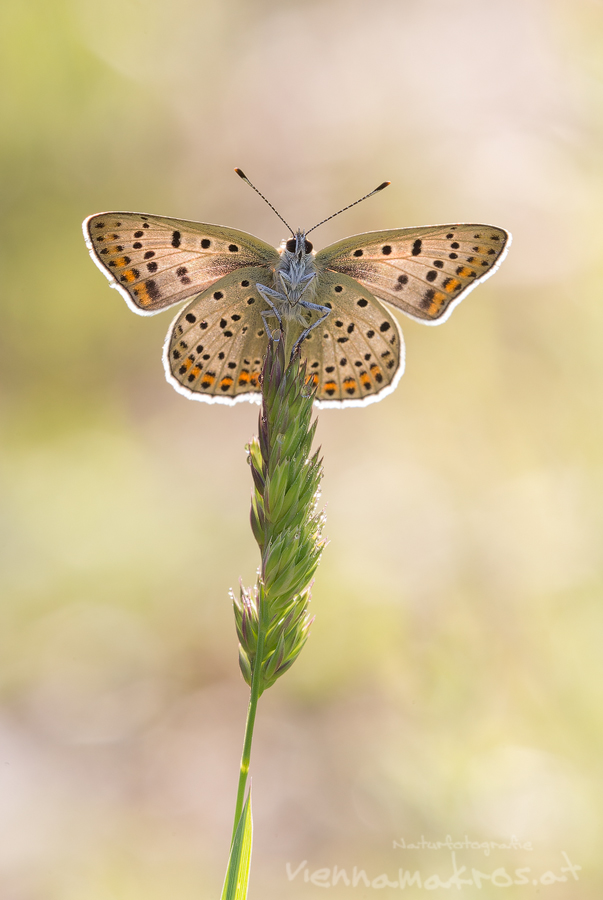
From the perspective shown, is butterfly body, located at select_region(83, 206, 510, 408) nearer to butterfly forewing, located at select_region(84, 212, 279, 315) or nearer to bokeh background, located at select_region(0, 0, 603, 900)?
butterfly forewing, located at select_region(84, 212, 279, 315)

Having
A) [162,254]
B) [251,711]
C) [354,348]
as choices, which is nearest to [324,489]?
[354,348]

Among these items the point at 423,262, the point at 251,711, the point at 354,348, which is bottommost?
the point at 251,711

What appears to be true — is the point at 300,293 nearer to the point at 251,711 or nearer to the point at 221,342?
the point at 221,342

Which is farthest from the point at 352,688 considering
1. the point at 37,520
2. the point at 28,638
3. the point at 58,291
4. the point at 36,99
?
the point at 36,99

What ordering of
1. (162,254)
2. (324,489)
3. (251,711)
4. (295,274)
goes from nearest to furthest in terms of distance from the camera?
1. (251,711)
2. (162,254)
3. (295,274)
4. (324,489)

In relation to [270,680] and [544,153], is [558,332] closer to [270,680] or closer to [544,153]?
[544,153]

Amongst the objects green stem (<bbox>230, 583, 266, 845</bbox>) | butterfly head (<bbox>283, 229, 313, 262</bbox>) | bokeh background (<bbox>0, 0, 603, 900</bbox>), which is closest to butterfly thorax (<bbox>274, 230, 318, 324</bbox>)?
butterfly head (<bbox>283, 229, 313, 262</bbox>)
